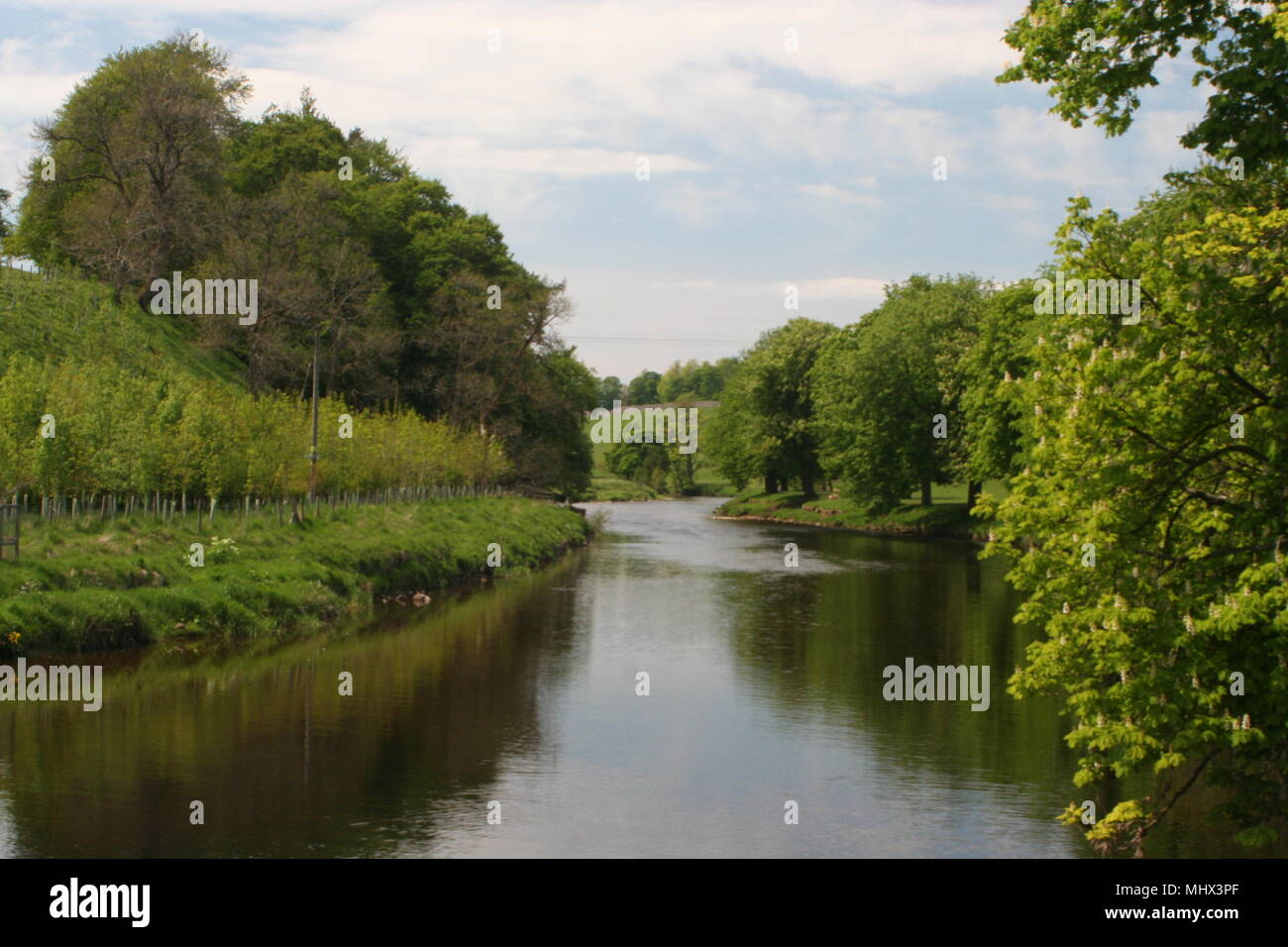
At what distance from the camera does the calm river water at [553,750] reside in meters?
16.8

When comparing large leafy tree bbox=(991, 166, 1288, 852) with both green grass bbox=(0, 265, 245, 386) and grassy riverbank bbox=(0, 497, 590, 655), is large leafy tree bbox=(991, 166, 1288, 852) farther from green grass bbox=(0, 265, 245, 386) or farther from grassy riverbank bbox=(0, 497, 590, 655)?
green grass bbox=(0, 265, 245, 386)

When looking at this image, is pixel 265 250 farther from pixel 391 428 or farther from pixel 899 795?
pixel 899 795

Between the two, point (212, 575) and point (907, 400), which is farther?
point (907, 400)

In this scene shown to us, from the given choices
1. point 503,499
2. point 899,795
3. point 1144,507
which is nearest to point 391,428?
point 503,499

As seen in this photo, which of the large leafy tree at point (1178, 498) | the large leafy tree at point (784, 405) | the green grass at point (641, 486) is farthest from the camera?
the green grass at point (641, 486)

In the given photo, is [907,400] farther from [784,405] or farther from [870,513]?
[784,405]

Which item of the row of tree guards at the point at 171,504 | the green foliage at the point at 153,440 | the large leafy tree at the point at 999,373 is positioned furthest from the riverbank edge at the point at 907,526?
the green foliage at the point at 153,440

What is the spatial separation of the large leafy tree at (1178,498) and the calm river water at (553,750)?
3183mm

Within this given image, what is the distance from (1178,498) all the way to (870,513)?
226 ft

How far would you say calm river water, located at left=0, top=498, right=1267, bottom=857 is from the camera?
55.1 feet

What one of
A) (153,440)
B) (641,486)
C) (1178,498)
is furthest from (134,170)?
(641,486)

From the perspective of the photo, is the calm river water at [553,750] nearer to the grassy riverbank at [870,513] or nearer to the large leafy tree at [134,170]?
the large leafy tree at [134,170]

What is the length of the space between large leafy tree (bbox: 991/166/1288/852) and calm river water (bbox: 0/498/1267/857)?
3183 mm

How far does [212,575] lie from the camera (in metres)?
31.9
